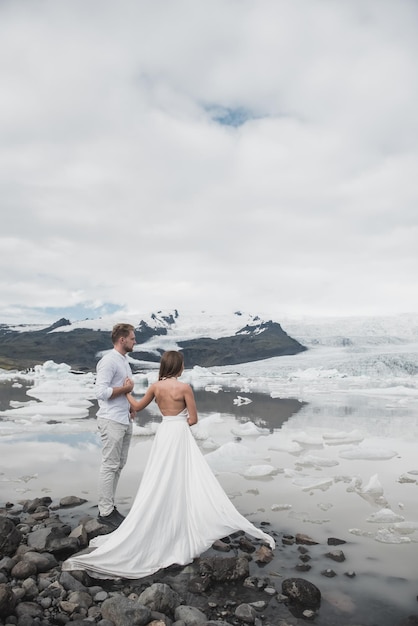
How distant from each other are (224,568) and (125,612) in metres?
1.23

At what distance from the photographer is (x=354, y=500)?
7875mm

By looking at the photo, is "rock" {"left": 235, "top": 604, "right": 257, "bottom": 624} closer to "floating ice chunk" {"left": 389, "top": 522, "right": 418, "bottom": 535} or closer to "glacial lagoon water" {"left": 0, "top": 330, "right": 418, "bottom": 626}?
"glacial lagoon water" {"left": 0, "top": 330, "right": 418, "bottom": 626}

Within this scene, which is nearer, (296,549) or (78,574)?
(78,574)

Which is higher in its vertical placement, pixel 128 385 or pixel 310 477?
pixel 128 385

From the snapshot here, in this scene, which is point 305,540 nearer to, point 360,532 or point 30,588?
point 360,532

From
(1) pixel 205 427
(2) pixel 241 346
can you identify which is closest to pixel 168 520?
(1) pixel 205 427

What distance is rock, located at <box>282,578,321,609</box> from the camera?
453cm

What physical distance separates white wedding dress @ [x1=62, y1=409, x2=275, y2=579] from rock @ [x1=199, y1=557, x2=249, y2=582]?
0.30 meters

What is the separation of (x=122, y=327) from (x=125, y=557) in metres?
2.89

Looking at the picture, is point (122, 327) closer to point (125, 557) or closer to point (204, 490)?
point (204, 490)

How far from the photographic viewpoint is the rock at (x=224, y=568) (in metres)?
4.99

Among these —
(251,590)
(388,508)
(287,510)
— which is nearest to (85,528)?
(251,590)

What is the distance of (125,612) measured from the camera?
414 centimetres

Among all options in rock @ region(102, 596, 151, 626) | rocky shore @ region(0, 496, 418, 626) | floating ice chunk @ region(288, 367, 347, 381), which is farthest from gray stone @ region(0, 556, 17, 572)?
floating ice chunk @ region(288, 367, 347, 381)
